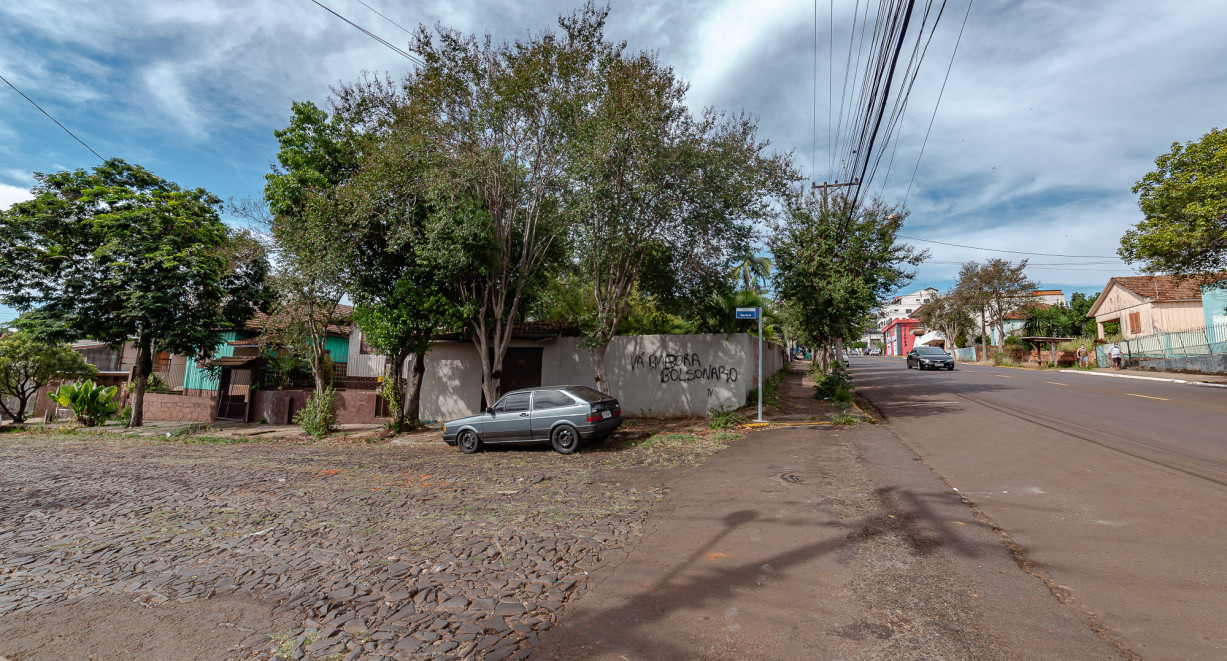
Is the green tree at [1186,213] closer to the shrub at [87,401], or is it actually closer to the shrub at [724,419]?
the shrub at [724,419]

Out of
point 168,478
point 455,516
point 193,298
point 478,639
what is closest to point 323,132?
point 193,298

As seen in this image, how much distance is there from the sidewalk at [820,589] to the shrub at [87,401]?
23.7 metres

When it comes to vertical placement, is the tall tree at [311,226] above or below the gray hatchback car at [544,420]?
above

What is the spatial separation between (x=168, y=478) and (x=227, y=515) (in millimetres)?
3958

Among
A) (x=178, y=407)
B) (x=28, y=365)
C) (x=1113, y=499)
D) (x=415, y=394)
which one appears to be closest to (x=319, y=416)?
(x=415, y=394)

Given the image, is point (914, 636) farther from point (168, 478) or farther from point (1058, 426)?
point (168, 478)

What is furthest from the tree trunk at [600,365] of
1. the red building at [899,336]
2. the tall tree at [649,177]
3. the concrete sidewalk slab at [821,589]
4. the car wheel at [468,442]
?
the red building at [899,336]

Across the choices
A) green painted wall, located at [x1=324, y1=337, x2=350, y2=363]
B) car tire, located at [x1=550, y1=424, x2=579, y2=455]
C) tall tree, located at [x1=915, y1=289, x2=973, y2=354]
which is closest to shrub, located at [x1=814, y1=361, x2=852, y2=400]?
car tire, located at [x1=550, y1=424, x2=579, y2=455]

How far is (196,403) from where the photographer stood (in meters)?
19.8

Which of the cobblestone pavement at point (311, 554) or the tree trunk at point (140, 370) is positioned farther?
the tree trunk at point (140, 370)

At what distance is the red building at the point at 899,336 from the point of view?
84.3 m

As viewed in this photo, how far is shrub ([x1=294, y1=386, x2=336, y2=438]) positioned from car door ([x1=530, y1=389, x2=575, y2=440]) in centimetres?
834

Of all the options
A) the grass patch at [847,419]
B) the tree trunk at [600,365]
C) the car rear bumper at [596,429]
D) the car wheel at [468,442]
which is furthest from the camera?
the tree trunk at [600,365]

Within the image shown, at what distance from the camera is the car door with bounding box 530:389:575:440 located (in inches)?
427
